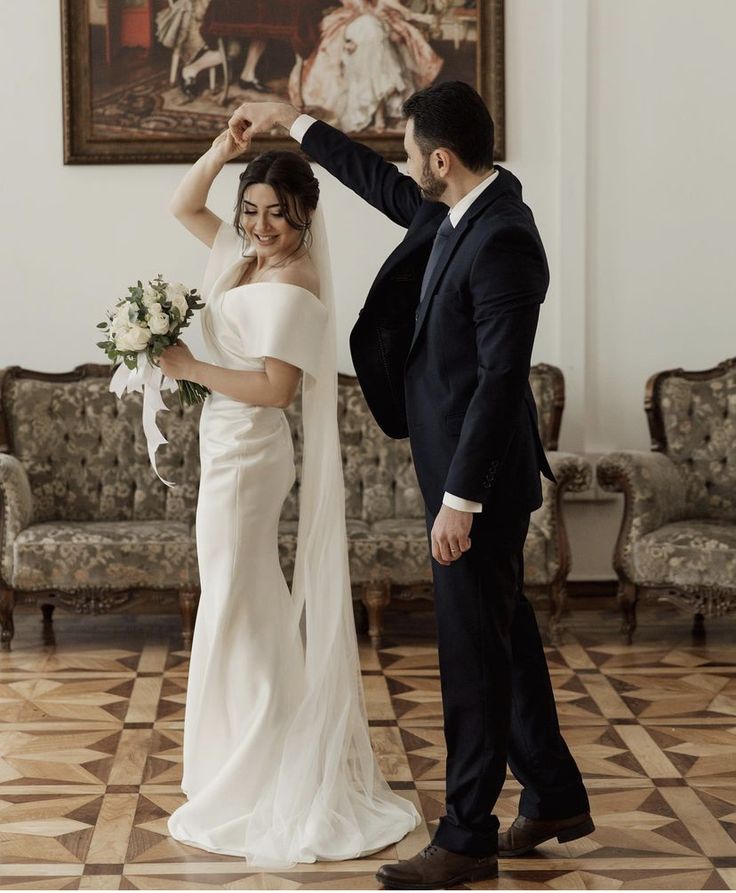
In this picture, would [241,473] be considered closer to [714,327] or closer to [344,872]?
[344,872]

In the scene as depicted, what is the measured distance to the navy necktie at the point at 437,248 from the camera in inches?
103

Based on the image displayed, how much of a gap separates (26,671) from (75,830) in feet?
5.51

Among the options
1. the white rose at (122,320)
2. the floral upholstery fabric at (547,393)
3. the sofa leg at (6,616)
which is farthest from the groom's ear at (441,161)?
the sofa leg at (6,616)

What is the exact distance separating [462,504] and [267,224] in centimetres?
95

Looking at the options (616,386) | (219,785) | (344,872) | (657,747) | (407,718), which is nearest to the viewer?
(344,872)

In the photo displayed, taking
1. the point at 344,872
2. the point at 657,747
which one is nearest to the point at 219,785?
the point at 344,872

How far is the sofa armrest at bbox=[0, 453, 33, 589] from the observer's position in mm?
4809

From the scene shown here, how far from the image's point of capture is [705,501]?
5332mm

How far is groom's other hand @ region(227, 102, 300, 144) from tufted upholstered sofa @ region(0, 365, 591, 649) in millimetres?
2176

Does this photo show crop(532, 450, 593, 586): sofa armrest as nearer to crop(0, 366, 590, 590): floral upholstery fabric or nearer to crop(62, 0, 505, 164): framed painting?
crop(0, 366, 590, 590): floral upholstery fabric

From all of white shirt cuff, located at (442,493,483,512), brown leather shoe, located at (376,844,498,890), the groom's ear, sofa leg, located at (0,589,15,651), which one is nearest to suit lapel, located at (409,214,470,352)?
the groom's ear

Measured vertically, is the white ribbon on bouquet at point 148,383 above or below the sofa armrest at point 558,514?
above

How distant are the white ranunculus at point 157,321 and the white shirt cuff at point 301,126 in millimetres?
604

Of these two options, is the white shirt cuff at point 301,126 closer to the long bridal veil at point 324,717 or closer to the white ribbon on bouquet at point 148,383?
the long bridal veil at point 324,717
